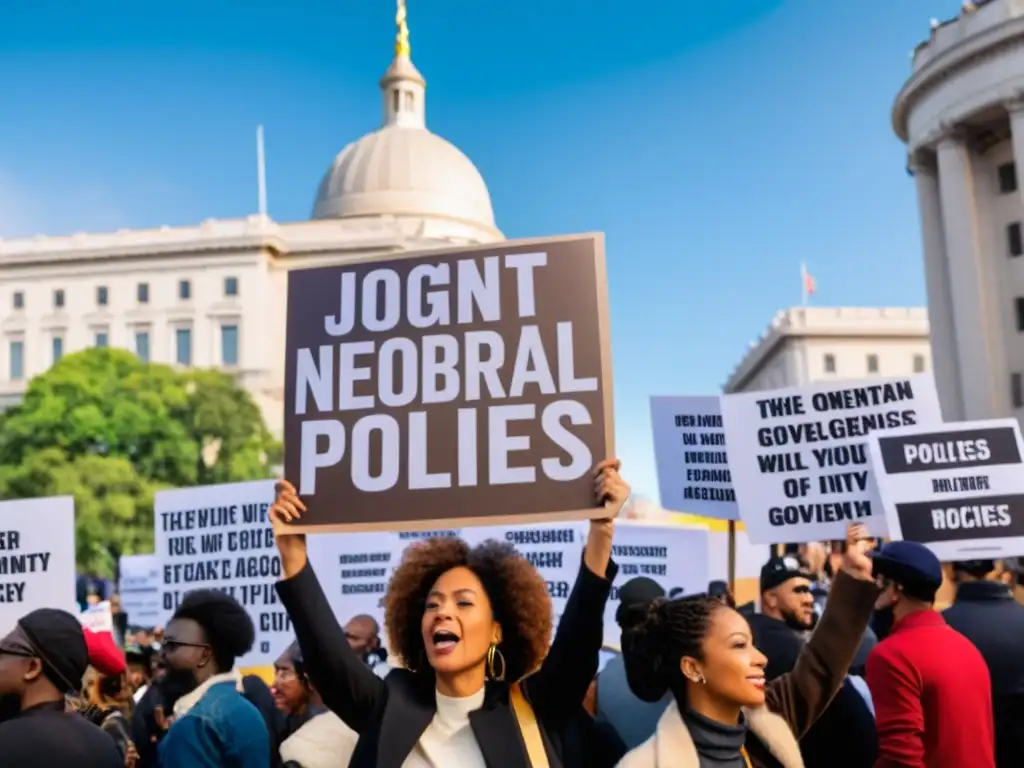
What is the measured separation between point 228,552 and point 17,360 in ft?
231

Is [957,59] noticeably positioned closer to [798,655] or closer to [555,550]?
[555,550]

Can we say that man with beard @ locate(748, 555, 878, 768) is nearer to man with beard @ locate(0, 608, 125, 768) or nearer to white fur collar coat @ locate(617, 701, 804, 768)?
white fur collar coat @ locate(617, 701, 804, 768)

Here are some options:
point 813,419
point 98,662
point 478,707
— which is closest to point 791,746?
point 478,707

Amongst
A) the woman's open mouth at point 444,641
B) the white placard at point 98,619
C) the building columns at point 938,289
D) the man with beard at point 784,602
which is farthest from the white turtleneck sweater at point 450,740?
the building columns at point 938,289

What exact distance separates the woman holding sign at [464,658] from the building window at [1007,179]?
141 feet

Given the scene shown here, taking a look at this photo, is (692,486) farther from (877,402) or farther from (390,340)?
(390,340)

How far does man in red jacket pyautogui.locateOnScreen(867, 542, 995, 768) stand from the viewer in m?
3.98

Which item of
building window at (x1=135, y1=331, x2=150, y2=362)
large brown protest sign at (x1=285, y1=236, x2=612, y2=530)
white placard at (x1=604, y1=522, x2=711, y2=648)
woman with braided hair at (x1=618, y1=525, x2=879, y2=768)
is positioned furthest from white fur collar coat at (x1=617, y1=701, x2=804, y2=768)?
building window at (x1=135, y1=331, x2=150, y2=362)

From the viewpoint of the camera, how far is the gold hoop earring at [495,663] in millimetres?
3127

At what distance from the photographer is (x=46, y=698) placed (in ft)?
11.7

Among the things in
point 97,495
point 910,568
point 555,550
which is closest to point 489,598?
point 910,568

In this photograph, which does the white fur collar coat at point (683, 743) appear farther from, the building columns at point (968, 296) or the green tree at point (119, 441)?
the building columns at point (968, 296)

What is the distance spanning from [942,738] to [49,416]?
1723 inches

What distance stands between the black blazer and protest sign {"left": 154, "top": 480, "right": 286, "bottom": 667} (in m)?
4.61
